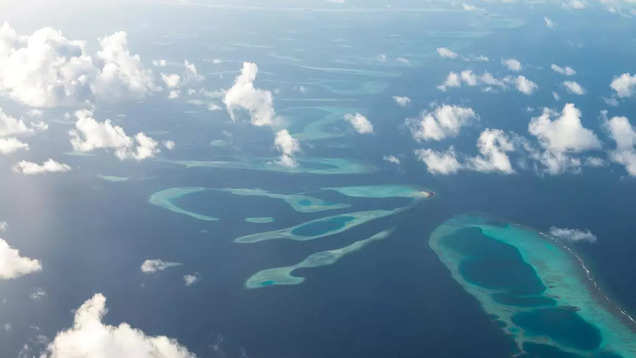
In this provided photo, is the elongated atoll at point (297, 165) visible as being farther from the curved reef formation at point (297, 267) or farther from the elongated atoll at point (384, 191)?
the curved reef formation at point (297, 267)

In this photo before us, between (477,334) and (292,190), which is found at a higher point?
(292,190)

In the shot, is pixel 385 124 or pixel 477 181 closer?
pixel 477 181

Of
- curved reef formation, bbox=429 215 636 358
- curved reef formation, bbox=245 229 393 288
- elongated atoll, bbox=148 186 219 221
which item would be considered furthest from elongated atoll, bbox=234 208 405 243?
curved reef formation, bbox=429 215 636 358

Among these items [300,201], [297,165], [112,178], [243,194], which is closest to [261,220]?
[300,201]

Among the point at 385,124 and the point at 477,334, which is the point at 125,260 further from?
the point at 385,124

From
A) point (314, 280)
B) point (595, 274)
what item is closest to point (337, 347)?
point (314, 280)

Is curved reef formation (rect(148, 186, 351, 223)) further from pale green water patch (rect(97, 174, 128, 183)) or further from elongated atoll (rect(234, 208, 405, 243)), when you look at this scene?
pale green water patch (rect(97, 174, 128, 183))

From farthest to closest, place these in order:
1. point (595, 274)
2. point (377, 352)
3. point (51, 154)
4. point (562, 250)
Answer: point (51, 154) → point (562, 250) → point (595, 274) → point (377, 352)
